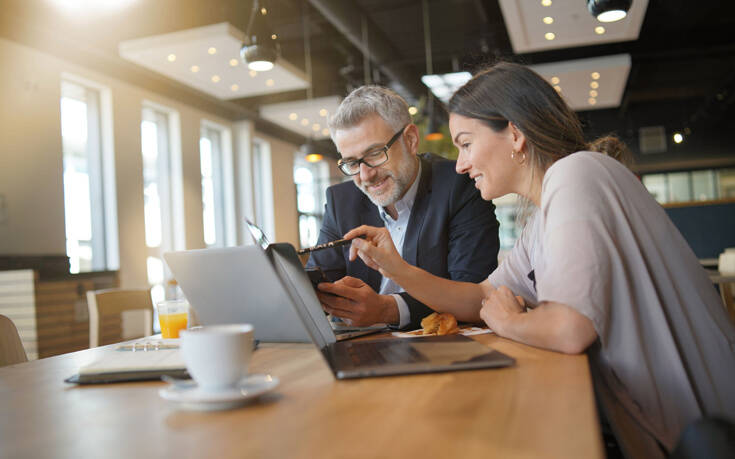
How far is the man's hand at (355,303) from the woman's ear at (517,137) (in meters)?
0.50

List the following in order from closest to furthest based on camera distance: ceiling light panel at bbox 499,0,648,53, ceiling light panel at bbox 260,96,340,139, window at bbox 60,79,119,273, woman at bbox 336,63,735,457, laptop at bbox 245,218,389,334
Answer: woman at bbox 336,63,735,457
laptop at bbox 245,218,389,334
ceiling light panel at bbox 499,0,648,53
window at bbox 60,79,119,273
ceiling light panel at bbox 260,96,340,139

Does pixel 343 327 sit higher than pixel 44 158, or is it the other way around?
pixel 44 158

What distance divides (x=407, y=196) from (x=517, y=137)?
2.38 ft

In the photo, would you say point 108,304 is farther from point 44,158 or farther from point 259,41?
point 44,158

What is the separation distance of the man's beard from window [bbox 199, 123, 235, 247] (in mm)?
7928

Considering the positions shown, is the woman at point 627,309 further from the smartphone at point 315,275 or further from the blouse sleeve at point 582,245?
the smartphone at point 315,275

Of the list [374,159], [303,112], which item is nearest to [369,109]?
[374,159]

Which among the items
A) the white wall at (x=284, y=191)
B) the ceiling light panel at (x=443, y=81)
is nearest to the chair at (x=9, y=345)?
the ceiling light panel at (x=443, y=81)

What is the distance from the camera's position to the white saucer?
71 centimetres

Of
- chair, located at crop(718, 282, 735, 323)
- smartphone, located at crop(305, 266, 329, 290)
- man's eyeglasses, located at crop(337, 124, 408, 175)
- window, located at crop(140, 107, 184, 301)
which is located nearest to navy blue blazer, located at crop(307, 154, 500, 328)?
man's eyeglasses, located at crop(337, 124, 408, 175)

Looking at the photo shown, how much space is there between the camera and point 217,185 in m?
9.97

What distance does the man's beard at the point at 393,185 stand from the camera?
2.03m

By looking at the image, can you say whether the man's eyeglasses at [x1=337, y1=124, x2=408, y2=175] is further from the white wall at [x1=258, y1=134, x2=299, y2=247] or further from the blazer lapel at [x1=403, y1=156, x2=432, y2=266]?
the white wall at [x1=258, y1=134, x2=299, y2=247]

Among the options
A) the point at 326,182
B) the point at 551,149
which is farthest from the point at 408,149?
the point at 326,182
